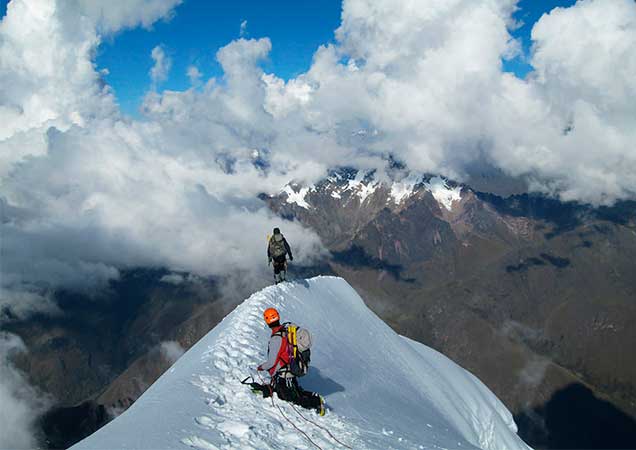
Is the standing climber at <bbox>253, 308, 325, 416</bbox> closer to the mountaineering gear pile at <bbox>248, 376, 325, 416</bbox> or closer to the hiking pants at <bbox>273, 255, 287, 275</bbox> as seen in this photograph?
the mountaineering gear pile at <bbox>248, 376, 325, 416</bbox>

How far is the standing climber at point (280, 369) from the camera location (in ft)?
58.7

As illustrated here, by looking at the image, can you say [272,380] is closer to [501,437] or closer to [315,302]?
[315,302]

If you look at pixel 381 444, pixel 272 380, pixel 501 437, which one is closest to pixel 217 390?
pixel 272 380

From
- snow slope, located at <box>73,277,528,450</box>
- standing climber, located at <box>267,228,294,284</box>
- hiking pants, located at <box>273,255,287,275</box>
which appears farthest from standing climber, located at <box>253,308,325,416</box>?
hiking pants, located at <box>273,255,287,275</box>

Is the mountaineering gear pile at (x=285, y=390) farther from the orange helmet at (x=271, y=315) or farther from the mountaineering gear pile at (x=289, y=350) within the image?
the orange helmet at (x=271, y=315)

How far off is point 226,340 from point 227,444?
1065cm

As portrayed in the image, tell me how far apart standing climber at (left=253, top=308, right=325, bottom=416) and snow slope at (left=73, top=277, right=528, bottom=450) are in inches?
15.2


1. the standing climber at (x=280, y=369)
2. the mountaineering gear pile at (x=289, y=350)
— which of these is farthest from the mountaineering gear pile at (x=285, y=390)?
the mountaineering gear pile at (x=289, y=350)

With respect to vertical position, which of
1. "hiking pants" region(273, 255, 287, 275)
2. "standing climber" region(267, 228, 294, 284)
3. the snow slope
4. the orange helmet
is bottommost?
the snow slope

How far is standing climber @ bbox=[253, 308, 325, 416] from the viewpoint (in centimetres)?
1791

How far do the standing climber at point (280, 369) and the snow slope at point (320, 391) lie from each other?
385 millimetres

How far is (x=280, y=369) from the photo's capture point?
60.0ft

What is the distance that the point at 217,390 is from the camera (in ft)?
60.7

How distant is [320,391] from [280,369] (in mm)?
5443
